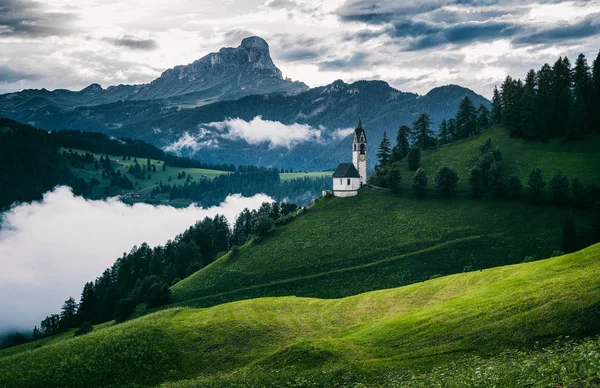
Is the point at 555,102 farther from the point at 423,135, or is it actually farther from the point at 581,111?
the point at 423,135

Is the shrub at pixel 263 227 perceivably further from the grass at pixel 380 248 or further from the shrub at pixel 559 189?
the shrub at pixel 559 189

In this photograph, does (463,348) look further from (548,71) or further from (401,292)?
(548,71)

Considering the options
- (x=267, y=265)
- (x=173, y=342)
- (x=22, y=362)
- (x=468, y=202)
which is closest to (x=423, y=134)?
(x=468, y=202)

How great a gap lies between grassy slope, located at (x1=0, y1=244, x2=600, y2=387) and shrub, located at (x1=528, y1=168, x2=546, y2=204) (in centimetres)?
5536

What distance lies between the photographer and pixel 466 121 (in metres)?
160

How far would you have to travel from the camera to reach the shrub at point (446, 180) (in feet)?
404

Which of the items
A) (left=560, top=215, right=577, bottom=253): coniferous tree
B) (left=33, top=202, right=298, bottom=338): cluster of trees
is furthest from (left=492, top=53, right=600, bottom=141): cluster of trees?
(left=33, top=202, right=298, bottom=338): cluster of trees

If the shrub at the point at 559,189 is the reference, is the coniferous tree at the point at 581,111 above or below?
above

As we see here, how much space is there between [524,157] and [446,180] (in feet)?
89.1

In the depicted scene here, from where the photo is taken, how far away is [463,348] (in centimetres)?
3800

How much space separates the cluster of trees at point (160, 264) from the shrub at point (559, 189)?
2522 inches

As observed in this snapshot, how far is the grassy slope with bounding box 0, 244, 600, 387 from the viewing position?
36266 mm

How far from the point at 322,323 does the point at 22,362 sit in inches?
1332

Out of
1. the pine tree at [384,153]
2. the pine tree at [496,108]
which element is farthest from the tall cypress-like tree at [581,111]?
the pine tree at [384,153]
